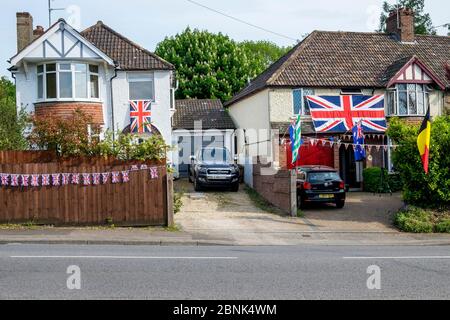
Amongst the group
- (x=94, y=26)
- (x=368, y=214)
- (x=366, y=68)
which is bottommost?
(x=368, y=214)

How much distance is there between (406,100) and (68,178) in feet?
59.4

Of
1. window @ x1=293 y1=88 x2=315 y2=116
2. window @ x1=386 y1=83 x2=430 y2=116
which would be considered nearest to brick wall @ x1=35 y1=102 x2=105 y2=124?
window @ x1=293 y1=88 x2=315 y2=116

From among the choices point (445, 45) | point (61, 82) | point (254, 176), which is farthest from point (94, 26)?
point (445, 45)

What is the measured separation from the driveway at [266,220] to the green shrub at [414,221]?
34 cm

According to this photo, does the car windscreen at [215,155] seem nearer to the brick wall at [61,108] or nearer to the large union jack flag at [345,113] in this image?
the large union jack flag at [345,113]

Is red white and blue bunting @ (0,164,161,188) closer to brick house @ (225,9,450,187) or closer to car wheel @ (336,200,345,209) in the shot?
car wheel @ (336,200,345,209)

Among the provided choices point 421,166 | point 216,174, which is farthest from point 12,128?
point 421,166

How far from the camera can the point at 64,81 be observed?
24922 mm

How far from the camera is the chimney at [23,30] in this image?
91.0 ft

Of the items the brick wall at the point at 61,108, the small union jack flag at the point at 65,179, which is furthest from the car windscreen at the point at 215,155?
the small union jack flag at the point at 65,179

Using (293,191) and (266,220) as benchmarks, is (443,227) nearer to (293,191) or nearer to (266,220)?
(293,191)

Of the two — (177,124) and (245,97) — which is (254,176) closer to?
(245,97)

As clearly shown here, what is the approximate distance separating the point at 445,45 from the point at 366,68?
6555 millimetres
